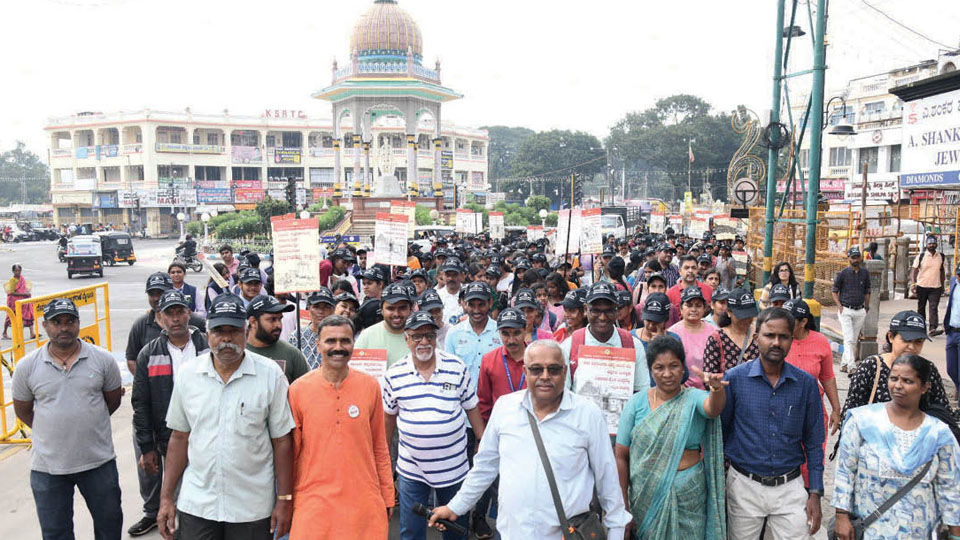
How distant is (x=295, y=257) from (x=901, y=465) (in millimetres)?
5432

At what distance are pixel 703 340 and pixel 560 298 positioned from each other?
8.01 feet

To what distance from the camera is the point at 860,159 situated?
153ft

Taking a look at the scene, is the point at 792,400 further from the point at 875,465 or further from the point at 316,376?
the point at 316,376

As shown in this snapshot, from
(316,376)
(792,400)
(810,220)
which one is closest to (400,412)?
(316,376)

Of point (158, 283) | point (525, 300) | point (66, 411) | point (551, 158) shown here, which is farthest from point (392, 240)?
point (551, 158)

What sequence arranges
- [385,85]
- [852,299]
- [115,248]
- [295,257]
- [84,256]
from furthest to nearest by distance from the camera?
[385,85] → [115,248] → [84,256] → [852,299] → [295,257]

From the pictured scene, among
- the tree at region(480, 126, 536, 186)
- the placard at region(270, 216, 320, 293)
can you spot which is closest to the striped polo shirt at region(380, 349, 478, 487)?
the placard at region(270, 216, 320, 293)

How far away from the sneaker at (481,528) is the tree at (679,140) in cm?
6940

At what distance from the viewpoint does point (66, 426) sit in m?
4.35

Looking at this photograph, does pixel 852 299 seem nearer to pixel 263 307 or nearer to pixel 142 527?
pixel 263 307

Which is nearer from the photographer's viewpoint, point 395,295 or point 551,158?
point 395,295

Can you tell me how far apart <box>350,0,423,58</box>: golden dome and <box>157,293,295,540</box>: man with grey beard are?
43825 mm

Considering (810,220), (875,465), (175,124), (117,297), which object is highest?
(175,124)

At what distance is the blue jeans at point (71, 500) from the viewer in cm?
432
